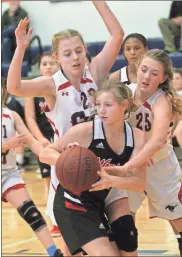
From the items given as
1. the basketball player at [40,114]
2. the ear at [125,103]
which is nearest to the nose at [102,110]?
the ear at [125,103]

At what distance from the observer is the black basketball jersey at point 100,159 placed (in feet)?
13.1

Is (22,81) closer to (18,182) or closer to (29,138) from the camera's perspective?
(29,138)

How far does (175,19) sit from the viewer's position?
1043 centimetres

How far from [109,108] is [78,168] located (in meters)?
0.41

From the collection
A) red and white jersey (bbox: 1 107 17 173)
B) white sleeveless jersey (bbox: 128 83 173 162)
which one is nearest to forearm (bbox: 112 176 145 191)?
white sleeveless jersey (bbox: 128 83 173 162)

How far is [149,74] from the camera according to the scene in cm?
433

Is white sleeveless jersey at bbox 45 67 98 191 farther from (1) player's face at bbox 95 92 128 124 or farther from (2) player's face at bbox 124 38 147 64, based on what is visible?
(2) player's face at bbox 124 38 147 64

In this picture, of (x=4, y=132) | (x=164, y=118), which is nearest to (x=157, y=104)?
(x=164, y=118)

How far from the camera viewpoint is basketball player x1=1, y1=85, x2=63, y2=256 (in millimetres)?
5359

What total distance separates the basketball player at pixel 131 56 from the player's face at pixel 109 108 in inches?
31.6

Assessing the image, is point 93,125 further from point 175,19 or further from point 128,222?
point 175,19

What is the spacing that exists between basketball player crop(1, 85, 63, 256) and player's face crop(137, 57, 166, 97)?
1340 mm

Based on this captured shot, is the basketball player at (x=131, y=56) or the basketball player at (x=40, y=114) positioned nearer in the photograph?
the basketball player at (x=131, y=56)

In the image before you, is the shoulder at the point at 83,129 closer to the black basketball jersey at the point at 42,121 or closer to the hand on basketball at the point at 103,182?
the hand on basketball at the point at 103,182
